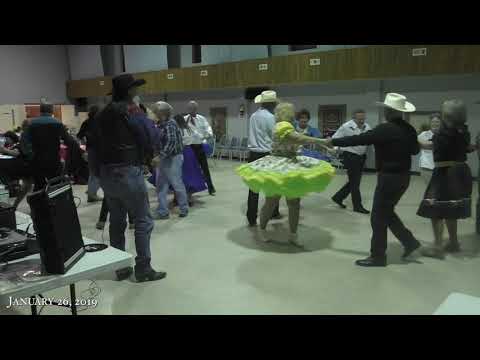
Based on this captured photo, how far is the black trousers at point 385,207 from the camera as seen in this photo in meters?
3.82

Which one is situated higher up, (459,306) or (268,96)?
(268,96)

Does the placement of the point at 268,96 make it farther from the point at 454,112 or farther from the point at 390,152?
the point at 454,112

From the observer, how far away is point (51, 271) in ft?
6.08

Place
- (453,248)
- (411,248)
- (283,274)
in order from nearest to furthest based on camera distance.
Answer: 1. (283,274)
2. (411,248)
3. (453,248)

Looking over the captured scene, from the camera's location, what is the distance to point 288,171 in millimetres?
4074

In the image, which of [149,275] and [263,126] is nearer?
[149,275]

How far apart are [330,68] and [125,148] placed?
7026mm

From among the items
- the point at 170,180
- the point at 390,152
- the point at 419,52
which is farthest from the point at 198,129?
the point at 419,52

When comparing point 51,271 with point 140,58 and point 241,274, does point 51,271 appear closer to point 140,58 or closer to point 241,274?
point 241,274

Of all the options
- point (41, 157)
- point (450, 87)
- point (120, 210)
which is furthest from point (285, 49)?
point (120, 210)

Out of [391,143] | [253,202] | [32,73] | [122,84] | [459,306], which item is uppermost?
[32,73]

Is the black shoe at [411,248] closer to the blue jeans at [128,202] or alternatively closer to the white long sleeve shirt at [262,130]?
the white long sleeve shirt at [262,130]

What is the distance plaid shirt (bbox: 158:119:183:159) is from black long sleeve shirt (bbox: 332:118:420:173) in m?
2.43

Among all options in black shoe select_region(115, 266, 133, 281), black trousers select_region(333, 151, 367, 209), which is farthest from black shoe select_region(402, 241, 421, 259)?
black shoe select_region(115, 266, 133, 281)
